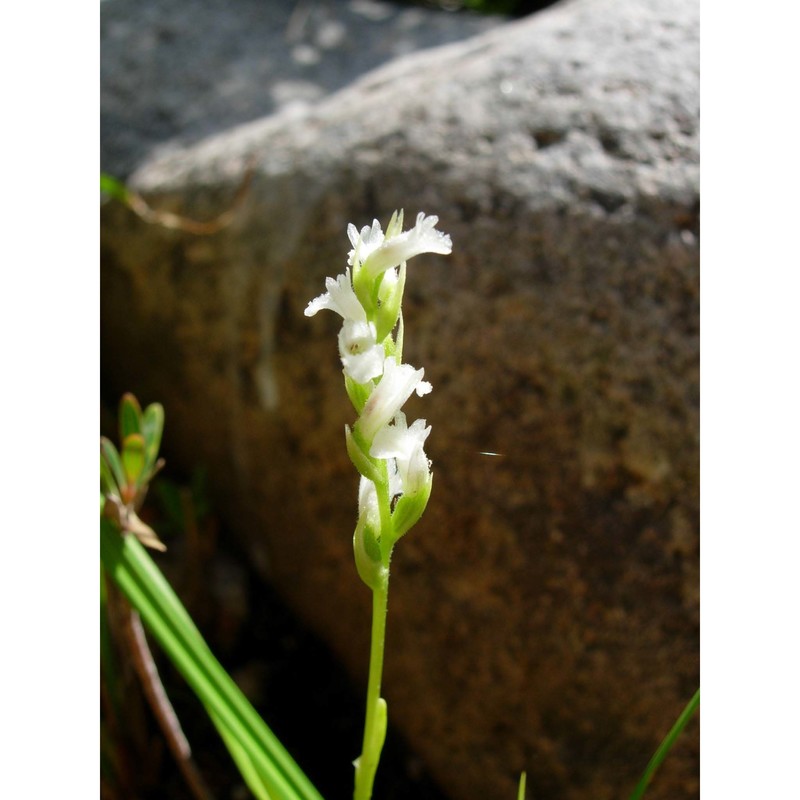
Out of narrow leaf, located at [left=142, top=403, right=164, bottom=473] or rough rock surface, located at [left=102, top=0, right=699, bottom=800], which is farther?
rough rock surface, located at [left=102, top=0, right=699, bottom=800]

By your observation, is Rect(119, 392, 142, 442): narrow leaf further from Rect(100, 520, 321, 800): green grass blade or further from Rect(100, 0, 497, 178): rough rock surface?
Rect(100, 0, 497, 178): rough rock surface

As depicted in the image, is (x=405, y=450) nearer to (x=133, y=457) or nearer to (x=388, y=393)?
(x=388, y=393)

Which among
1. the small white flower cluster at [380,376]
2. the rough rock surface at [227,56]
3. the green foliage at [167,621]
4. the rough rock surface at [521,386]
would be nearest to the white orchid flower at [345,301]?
the small white flower cluster at [380,376]

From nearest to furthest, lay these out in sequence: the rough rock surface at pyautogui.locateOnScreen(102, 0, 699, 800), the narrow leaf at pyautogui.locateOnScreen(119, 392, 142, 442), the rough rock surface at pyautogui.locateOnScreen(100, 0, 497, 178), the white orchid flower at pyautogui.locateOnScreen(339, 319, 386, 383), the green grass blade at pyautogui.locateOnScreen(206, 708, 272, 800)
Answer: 1. the white orchid flower at pyautogui.locateOnScreen(339, 319, 386, 383)
2. the green grass blade at pyautogui.locateOnScreen(206, 708, 272, 800)
3. the narrow leaf at pyautogui.locateOnScreen(119, 392, 142, 442)
4. the rough rock surface at pyautogui.locateOnScreen(102, 0, 699, 800)
5. the rough rock surface at pyautogui.locateOnScreen(100, 0, 497, 178)

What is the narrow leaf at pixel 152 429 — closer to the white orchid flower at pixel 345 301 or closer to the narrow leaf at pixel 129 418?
the narrow leaf at pixel 129 418

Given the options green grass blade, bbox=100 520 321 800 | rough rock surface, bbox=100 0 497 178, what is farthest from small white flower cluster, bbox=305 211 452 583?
rough rock surface, bbox=100 0 497 178

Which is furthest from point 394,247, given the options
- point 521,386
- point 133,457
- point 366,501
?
point 521,386

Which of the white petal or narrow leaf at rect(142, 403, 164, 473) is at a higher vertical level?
the white petal
